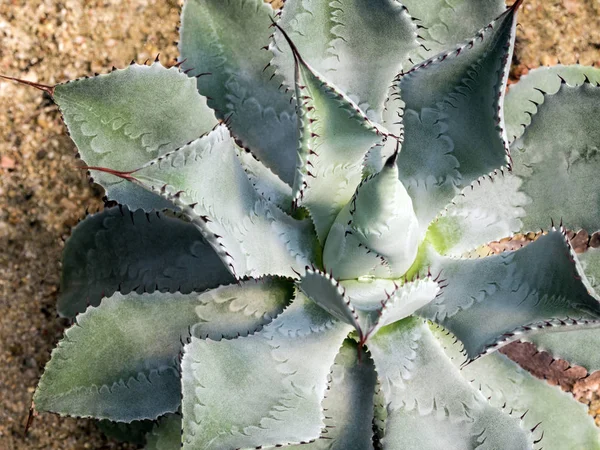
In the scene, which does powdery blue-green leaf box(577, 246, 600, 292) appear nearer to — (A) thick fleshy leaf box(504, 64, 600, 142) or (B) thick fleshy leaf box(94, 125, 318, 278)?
(A) thick fleshy leaf box(504, 64, 600, 142)

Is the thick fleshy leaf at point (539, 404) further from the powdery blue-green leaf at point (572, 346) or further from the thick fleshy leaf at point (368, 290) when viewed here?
the thick fleshy leaf at point (368, 290)

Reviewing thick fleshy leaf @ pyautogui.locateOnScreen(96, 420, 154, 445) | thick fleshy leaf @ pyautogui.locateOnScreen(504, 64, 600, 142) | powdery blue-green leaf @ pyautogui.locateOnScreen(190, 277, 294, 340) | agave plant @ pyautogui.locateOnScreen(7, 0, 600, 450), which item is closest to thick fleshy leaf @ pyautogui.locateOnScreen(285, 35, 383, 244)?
agave plant @ pyautogui.locateOnScreen(7, 0, 600, 450)

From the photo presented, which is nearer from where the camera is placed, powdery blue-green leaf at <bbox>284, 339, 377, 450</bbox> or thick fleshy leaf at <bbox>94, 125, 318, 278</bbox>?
thick fleshy leaf at <bbox>94, 125, 318, 278</bbox>

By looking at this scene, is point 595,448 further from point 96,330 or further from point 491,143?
point 96,330

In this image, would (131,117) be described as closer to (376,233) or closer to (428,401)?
(376,233)

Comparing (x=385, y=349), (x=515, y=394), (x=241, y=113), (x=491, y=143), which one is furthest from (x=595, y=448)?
(x=241, y=113)

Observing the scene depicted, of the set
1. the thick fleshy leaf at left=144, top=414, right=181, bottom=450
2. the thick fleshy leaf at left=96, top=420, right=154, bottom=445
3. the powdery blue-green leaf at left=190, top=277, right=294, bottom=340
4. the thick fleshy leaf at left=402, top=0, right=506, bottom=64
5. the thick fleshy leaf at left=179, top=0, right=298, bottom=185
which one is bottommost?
the thick fleshy leaf at left=96, top=420, right=154, bottom=445

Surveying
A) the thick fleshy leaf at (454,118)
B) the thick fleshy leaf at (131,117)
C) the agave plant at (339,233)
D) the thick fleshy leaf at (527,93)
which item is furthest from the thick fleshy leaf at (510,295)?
the thick fleshy leaf at (131,117)

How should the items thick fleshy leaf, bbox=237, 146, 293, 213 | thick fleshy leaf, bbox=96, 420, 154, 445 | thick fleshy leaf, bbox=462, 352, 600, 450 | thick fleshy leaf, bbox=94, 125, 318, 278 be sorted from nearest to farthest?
thick fleshy leaf, bbox=94, 125, 318, 278
thick fleshy leaf, bbox=237, 146, 293, 213
thick fleshy leaf, bbox=462, 352, 600, 450
thick fleshy leaf, bbox=96, 420, 154, 445

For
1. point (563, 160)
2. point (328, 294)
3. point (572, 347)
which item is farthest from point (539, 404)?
point (328, 294)
